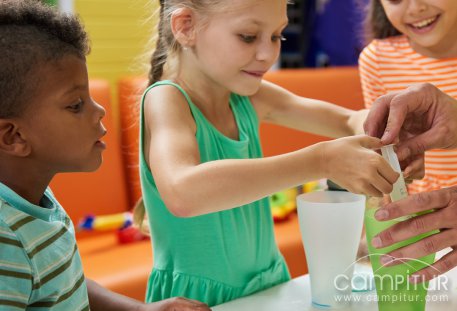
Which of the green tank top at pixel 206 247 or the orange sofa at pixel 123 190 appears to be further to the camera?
the orange sofa at pixel 123 190

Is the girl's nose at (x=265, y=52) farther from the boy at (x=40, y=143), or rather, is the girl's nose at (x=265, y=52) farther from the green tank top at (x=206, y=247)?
the boy at (x=40, y=143)

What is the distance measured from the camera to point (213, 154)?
1.19 metres

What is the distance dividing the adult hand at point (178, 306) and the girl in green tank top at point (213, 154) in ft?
0.42

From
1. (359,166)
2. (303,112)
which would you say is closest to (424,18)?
(303,112)

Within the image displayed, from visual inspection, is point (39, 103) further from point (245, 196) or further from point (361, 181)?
point (361, 181)

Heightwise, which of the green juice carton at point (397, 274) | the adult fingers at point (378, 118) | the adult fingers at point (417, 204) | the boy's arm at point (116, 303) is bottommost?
the boy's arm at point (116, 303)

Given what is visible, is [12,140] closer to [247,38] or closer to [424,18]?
[247,38]

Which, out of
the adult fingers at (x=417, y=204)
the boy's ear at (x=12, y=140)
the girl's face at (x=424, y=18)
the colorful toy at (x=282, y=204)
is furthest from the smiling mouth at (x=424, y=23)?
the colorful toy at (x=282, y=204)

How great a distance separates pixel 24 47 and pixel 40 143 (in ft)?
0.40

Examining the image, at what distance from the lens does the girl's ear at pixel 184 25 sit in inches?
45.1

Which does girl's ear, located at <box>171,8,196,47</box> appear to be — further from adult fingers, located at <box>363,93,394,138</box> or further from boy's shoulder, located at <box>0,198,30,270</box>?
boy's shoulder, located at <box>0,198,30,270</box>

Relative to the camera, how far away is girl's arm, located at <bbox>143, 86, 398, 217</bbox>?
871 millimetres

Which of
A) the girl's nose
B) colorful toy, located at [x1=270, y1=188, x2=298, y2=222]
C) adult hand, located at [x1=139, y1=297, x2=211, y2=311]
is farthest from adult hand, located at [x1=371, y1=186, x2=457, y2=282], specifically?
colorful toy, located at [x1=270, y1=188, x2=298, y2=222]

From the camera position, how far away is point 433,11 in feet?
4.83
